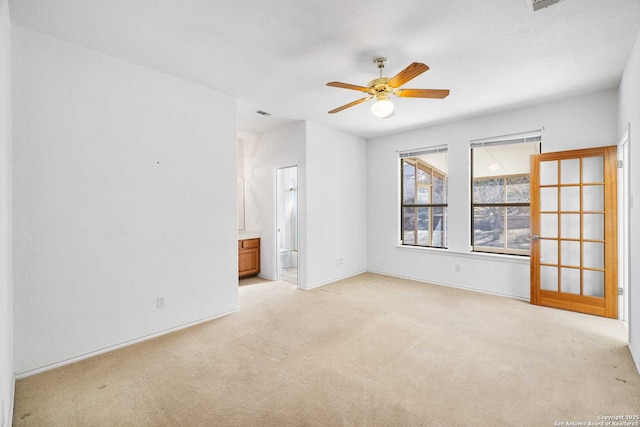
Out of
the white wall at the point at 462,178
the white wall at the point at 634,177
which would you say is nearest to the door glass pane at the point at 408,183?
the white wall at the point at 462,178

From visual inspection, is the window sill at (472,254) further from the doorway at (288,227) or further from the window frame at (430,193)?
the doorway at (288,227)

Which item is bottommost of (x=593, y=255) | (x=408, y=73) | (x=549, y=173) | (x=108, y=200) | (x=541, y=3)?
(x=593, y=255)

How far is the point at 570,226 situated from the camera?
12.7ft

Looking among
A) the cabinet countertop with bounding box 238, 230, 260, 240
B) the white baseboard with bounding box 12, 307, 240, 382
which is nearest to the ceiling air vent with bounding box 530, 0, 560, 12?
the white baseboard with bounding box 12, 307, 240, 382

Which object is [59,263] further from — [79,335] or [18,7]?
[18,7]

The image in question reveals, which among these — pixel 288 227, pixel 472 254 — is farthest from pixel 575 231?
pixel 288 227

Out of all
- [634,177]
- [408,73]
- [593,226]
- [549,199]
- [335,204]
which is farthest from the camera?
[335,204]

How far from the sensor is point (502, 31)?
2.40 meters

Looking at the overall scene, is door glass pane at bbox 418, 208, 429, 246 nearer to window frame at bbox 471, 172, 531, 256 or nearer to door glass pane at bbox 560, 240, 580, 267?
window frame at bbox 471, 172, 531, 256

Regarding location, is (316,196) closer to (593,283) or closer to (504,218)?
(504,218)

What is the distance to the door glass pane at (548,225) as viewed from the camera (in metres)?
3.98

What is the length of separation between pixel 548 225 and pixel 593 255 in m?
0.57

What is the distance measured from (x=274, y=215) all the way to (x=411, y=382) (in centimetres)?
370

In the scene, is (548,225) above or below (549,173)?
below
